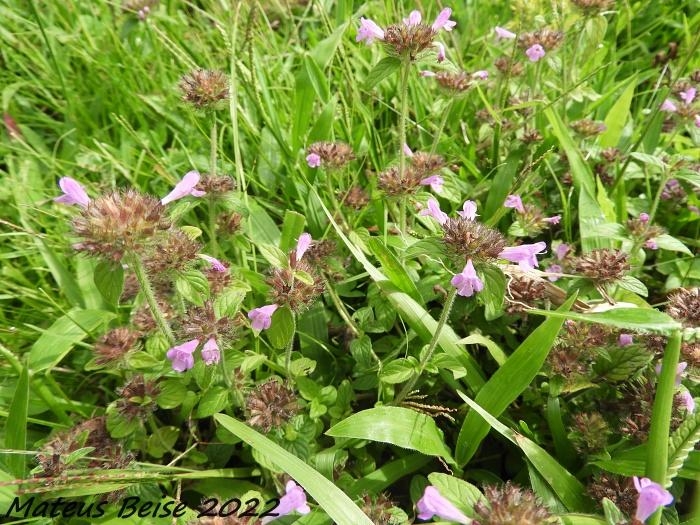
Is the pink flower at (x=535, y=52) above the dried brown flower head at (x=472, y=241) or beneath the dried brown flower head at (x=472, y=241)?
above

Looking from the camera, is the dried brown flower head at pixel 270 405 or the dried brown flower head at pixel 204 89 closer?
the dried brown flower head at pixel 270 405

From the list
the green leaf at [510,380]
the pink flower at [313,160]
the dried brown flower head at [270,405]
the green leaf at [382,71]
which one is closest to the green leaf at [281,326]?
the dried brown flower head at [270,405]

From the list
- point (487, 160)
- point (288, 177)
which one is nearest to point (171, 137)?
point (288, 177)

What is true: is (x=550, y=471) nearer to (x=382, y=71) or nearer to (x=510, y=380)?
(x=510, y=380)

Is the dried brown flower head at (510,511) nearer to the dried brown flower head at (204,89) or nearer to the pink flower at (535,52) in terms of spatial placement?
the dried brown flower head at (204,89)

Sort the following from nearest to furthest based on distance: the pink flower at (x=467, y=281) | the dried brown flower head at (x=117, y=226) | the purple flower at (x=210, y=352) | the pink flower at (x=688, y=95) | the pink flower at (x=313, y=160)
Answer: the dried brown flower head at (x=117, y=226) < the pink flower at (x=467, y=281) < the purple flower at (x=210, y=352) < the pink flower at (x=313, y=160) < the pink flower at (x=688, y=95)

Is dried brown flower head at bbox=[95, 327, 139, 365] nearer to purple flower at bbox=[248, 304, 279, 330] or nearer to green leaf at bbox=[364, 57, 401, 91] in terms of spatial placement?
purple flower at bbox=[248, 304, 279, 330]

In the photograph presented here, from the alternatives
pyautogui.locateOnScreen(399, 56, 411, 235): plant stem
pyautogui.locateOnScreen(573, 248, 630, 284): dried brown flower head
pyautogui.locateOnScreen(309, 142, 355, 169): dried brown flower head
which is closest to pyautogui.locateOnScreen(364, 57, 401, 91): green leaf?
pyautogui.locateOnScreen(399, 56, 411, 235): plant stem

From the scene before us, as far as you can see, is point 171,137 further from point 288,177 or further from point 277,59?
point 288,177
